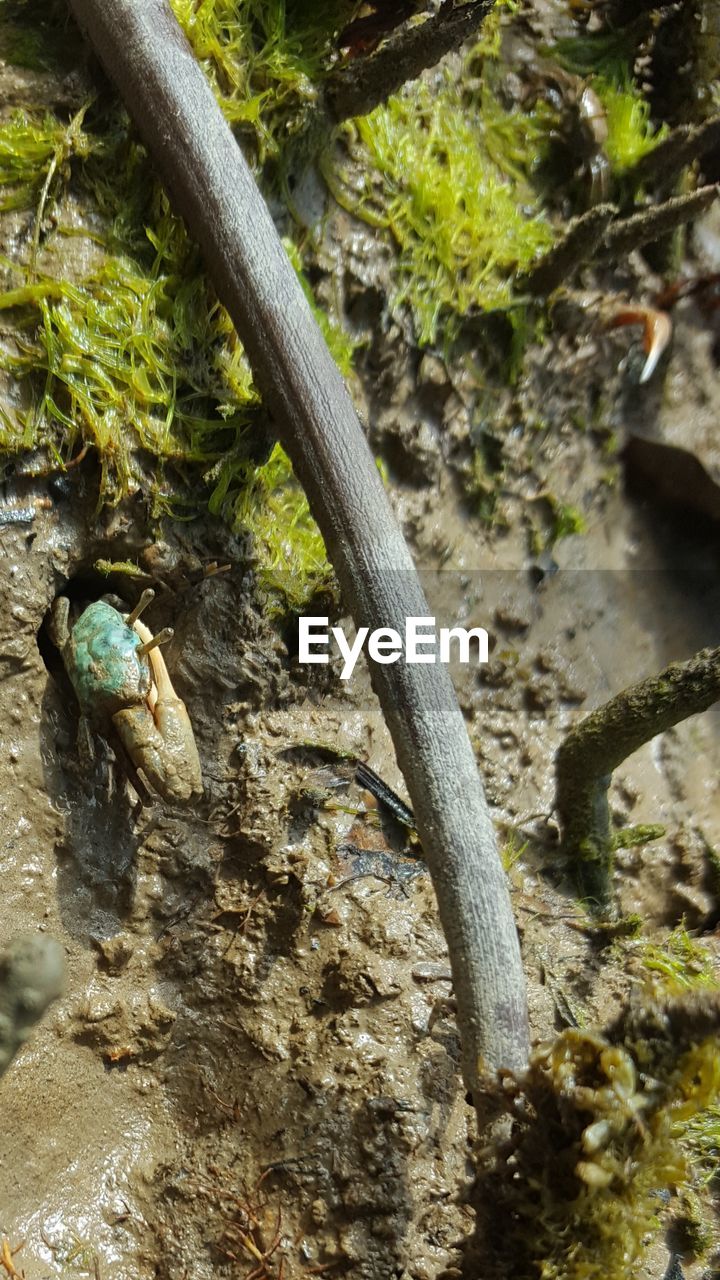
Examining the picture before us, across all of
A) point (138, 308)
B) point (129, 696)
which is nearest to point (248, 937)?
point (129, 696)

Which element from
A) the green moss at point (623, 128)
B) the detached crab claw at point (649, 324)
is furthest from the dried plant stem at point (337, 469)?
→ the green moss at point (623, 128)

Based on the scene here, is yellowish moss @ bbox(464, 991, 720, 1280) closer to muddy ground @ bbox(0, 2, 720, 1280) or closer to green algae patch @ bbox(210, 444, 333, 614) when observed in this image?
muddy ground @ bbox(0, 2, 720, 1280)

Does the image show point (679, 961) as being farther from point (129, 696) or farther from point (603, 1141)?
point (129, 696)

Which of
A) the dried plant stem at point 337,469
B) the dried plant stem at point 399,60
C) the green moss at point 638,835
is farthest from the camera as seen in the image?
the green moss at point 638,835

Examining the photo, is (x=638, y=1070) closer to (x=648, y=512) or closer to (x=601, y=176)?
(x=648, y=512)

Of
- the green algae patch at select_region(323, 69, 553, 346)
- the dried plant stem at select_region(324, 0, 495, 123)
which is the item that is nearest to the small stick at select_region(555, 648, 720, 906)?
the green algae patch at select_region(323, 69, 553, 346)

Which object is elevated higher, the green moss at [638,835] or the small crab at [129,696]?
the small crab at [129,696]

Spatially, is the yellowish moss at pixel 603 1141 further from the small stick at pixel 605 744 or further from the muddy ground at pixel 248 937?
the small stick at pixel 605 744

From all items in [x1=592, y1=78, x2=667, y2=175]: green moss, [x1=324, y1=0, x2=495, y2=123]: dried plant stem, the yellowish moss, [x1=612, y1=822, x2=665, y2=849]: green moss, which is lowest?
the yellowish moss
